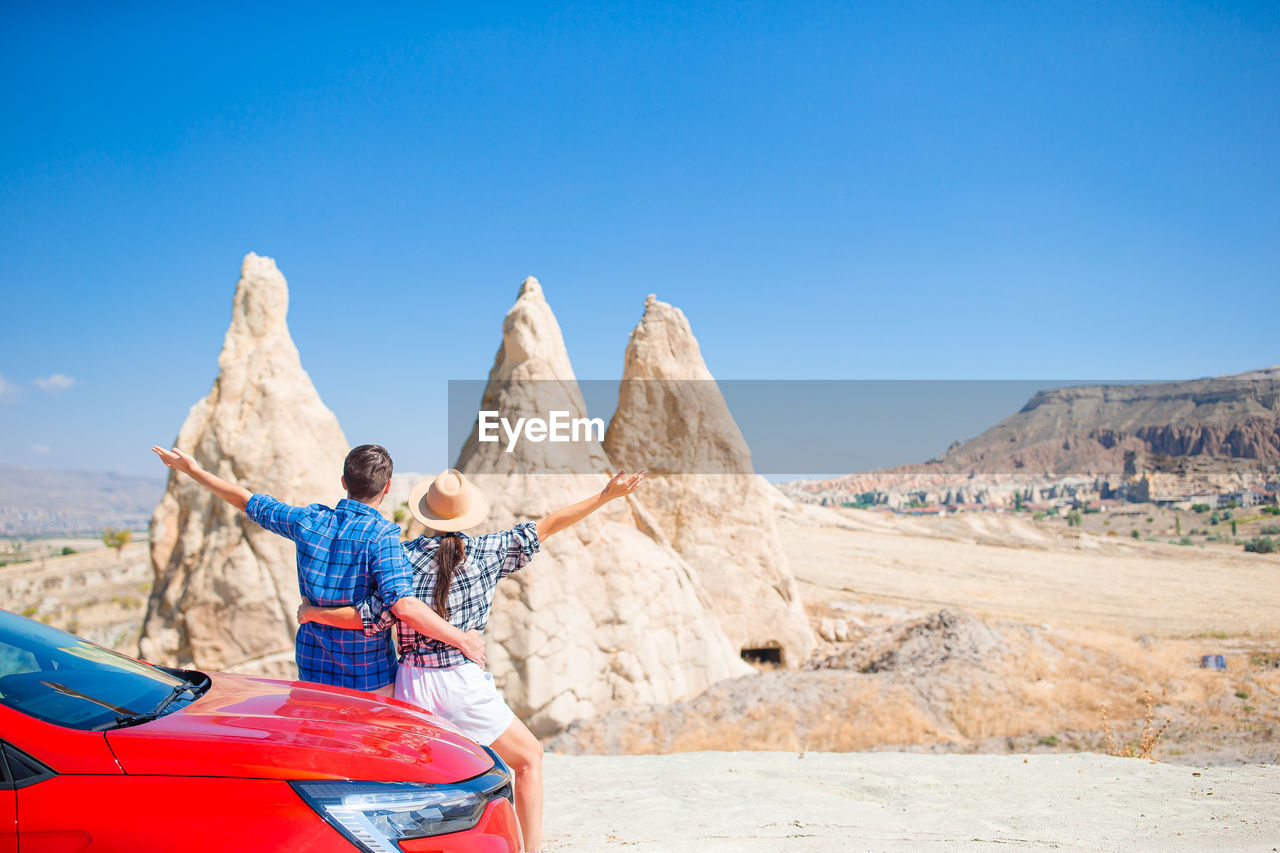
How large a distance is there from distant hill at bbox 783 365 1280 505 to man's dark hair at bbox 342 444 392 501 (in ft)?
79.5

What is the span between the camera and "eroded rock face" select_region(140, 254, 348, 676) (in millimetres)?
8859

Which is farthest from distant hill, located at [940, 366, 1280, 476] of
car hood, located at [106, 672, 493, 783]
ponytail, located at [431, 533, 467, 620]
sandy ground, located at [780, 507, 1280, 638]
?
car hood, located at [106, 672, 493, 783]

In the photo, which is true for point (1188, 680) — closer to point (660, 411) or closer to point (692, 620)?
point (692, 620)

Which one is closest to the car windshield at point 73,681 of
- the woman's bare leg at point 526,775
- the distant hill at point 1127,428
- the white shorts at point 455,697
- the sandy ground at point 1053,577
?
the white shorts at point 455,697

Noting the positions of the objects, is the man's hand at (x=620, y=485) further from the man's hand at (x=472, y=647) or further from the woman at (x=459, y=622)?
the man's hand at (x=472, y=647)

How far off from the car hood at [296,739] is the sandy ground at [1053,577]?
623 inches

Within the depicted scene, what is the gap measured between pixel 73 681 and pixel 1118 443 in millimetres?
41100

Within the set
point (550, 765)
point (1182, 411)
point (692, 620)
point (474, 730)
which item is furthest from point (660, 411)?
point (1182, 411)

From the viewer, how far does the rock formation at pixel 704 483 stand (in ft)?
35.9

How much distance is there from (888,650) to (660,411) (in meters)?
4.67

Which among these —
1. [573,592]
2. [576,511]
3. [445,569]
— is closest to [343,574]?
[445,569]

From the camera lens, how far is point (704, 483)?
37.4 ft

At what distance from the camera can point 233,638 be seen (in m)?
8.87

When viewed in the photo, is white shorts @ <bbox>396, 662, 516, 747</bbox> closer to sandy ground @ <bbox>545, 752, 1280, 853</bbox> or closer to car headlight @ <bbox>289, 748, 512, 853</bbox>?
car headlight @ <bbox>289, 748, 512, 853</bbox>
